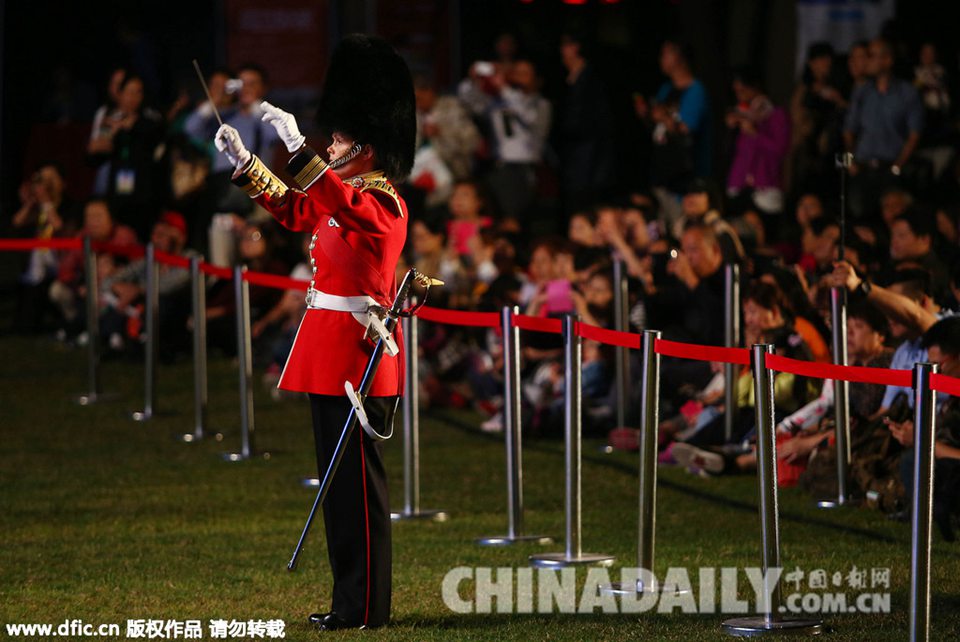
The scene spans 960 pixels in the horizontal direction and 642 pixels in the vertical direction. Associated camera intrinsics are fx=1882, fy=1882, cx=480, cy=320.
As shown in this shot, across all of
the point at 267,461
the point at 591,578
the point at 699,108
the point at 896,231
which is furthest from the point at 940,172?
the point at 591,578

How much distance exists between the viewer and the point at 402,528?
29.9ft

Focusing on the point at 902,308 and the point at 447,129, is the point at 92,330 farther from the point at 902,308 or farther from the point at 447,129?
the point at 902,308

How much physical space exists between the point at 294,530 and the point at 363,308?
7.86 ft

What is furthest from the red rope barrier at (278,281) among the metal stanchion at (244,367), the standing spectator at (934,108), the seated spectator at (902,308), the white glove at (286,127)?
the standing spectator at (934,108)

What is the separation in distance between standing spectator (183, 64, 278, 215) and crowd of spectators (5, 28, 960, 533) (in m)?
0.03

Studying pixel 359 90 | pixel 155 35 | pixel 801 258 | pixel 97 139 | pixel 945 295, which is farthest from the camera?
pixel 155 35

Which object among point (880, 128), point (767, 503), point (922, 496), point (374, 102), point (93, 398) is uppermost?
point (880, 128)

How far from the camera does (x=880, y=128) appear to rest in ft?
46.8

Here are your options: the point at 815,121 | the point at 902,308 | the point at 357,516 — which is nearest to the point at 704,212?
the point at 815,121

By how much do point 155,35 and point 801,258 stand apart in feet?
32.8

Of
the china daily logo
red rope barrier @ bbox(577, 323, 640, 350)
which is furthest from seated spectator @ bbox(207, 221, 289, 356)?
the china daily logo

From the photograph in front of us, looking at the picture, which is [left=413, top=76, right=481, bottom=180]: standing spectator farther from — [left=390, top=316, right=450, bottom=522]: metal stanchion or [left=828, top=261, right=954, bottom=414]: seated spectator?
[left=828, top=261, right=954, bottom=414]: seated spectator

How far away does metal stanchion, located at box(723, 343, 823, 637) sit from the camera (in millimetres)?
6852

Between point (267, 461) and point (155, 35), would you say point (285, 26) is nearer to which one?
point (155, 35)
